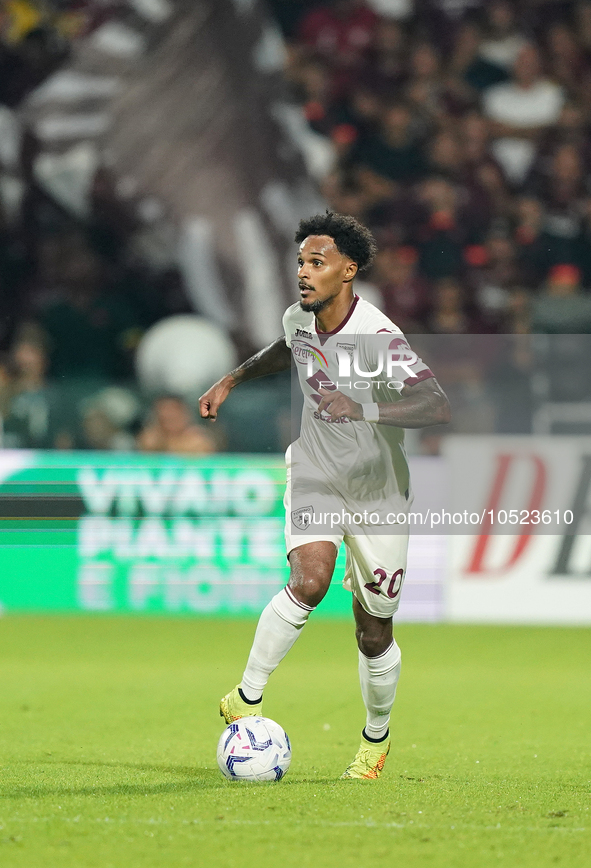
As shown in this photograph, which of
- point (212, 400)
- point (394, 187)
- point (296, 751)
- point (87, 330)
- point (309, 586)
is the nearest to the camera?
point (309, 586)

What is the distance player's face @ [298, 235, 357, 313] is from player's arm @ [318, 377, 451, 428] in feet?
1.42

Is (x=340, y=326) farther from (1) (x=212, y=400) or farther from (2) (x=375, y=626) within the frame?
(2) (x=375, y=626)

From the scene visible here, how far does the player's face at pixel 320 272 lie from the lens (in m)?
4.89

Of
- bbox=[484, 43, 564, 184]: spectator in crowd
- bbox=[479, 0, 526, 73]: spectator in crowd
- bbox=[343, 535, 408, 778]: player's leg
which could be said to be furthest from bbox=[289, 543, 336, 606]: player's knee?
bbox=[479, 0, 526, 73]: spectator in crowd

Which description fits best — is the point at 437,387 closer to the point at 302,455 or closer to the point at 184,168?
the point at 302,455

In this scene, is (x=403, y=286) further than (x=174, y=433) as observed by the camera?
Yes

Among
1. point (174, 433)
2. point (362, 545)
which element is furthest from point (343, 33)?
point (362, 545)

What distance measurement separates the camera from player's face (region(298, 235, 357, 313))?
4.89m

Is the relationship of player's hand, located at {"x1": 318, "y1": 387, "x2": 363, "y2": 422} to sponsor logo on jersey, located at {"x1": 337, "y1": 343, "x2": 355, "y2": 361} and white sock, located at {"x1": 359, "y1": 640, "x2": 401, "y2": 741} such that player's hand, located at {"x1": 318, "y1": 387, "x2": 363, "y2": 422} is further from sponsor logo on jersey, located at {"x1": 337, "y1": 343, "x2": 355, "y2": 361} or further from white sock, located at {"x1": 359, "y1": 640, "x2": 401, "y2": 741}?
white sock, located at {"x1": 359, "y1": 640, "x2": 401, "y2": 741}

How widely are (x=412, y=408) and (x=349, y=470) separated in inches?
16.1

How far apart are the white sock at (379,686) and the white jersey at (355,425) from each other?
23.0 inches

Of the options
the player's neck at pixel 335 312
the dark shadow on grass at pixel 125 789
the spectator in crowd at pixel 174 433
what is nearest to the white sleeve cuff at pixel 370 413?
the player's neck at pixel 335 312

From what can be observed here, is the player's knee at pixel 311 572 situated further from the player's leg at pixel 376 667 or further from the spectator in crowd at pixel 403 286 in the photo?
the spectator in crowd at pixel 403 286

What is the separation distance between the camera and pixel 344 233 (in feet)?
16.2
